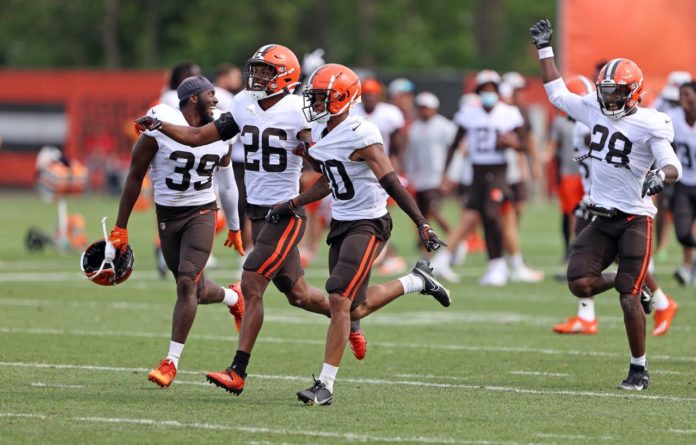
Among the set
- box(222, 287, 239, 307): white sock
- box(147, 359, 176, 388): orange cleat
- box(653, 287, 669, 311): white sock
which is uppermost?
box(147, 359, 176, 388): orange cleat

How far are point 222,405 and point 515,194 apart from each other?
10293 mm

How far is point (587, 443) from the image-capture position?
23.1 feet

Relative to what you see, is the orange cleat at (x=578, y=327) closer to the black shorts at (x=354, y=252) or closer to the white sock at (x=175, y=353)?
the black shorts at (x=354, y=252)

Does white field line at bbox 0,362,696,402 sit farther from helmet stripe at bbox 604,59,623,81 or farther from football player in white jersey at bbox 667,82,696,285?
football player in white jersey at bbox 667,82,696,285

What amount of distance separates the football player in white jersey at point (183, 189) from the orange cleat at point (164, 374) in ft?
1.22

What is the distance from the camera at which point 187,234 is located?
365 inches

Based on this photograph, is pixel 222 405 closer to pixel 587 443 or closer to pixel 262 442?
pixel 262 442

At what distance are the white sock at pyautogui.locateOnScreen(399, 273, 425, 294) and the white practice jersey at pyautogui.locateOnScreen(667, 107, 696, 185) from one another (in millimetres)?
5496

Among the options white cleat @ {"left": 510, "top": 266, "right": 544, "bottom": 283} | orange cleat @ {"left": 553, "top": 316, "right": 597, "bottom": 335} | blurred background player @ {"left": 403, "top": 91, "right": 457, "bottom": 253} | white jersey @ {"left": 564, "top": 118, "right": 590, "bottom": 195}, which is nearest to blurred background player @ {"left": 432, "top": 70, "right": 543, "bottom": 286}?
white cleat @ {"left": 510, "top": 266, "right": 544, "bottom": 283}

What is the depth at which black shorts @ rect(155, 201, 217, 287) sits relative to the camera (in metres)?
9.20

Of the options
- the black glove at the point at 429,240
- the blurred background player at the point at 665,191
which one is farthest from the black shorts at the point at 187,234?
the blurred background player at the point at 665,191

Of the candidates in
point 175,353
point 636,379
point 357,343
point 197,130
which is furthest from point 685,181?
point 175,353

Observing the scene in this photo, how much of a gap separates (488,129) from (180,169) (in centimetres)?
734

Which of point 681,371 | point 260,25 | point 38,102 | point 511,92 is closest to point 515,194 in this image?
point 511,92
